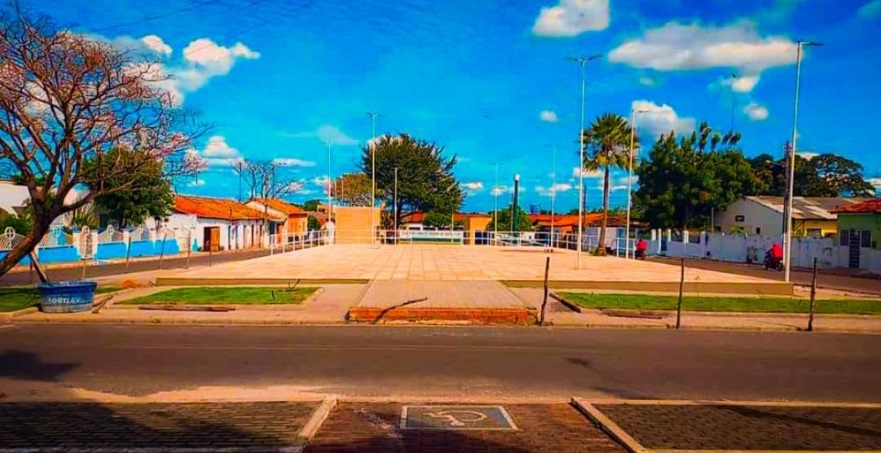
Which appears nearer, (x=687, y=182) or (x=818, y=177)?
(x=687, y=182)

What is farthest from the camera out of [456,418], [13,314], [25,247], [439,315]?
[25,247]

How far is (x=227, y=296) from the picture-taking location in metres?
17.4

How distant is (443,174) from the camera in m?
79.9

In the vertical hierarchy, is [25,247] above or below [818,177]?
below

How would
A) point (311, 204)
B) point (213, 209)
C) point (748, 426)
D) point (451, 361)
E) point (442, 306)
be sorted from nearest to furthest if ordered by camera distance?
1. point (748, 426)
2. point (451, 361)
3. point (442, 306)
4. point (213, 209)
5. point (311, 204)

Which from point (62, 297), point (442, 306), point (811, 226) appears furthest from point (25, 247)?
point (811, 226)

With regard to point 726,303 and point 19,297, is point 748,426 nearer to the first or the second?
point 726,303

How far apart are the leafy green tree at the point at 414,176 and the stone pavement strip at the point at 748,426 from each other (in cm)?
6862

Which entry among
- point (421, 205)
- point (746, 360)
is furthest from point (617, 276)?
point (421, 205)

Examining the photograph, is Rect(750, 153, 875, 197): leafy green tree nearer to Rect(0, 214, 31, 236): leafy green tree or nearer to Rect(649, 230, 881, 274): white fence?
Rect(649, 230, 881, 274): white fence

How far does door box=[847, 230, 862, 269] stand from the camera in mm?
37062

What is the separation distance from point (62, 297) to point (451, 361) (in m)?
10.2

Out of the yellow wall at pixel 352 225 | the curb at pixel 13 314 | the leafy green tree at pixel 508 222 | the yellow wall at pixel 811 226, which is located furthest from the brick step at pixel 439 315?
the leafy green tree at pixel 508 222

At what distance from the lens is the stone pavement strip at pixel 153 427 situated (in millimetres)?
5516
